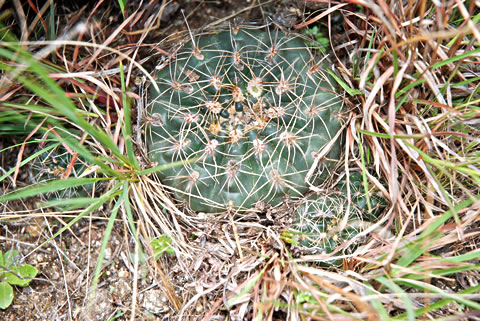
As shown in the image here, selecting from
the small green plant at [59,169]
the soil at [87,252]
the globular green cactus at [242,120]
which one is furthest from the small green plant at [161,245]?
the small green plant at [59,169]

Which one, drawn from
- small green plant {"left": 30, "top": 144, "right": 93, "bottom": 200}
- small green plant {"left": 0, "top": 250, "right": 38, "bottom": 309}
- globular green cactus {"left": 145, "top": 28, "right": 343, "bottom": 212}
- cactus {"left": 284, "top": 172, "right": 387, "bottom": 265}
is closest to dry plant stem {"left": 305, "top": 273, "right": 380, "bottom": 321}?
cactus {"left": 284, "top": 172, "right": 387, "bottom": 265}

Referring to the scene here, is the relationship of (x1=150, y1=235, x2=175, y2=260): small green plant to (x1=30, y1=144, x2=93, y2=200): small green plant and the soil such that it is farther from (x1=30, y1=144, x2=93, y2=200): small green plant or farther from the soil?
(x1=30, y1=144, x2=93, y2=200): small green plant

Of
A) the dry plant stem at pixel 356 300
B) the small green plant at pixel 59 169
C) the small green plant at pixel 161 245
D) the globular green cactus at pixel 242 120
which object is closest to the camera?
the dry plant stem at pixel 356 300

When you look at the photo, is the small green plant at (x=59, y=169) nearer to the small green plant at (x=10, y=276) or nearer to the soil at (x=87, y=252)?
the soil at (x=87, y=252)

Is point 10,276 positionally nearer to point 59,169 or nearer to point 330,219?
point 59,169

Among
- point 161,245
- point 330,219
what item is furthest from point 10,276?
point 330,219

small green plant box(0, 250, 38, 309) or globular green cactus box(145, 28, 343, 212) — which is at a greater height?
globular green cactus box(145, 28, 343, 212)

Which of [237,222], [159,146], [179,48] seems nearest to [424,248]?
[237,222]
